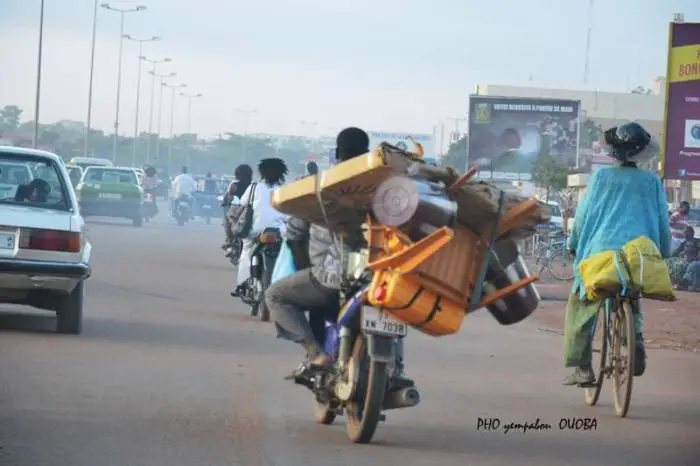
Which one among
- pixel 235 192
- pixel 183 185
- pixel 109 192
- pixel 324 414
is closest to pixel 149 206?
pixel 183 185

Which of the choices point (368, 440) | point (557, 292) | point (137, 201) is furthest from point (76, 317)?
point (137, 201)

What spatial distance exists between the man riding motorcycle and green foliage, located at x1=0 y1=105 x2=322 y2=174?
94.3 metres

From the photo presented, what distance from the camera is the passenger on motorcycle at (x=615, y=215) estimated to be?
9.46 meters

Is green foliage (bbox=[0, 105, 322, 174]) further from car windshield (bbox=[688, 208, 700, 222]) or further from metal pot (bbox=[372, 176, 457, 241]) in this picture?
metal pot (bbox=[372, 176, 457, 241])

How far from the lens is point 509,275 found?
7.64 metres

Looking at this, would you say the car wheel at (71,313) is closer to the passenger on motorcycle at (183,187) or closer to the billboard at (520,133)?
the passenger on motorcycle at (183,187)

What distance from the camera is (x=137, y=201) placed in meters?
42.2

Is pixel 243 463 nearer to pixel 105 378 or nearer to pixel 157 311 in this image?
pixel 105 378

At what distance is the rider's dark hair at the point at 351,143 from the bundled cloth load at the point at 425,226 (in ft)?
1.85

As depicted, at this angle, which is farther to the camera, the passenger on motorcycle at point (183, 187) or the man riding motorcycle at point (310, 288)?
the passenger on motorcycle at point (183, 187)

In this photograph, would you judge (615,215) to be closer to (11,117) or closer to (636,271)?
(636,271)

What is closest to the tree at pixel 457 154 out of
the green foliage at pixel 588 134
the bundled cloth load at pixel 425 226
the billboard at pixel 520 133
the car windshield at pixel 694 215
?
the green foliage at pixel 588 134

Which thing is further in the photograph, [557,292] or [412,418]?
[557,292]

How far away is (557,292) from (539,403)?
46.8ft
